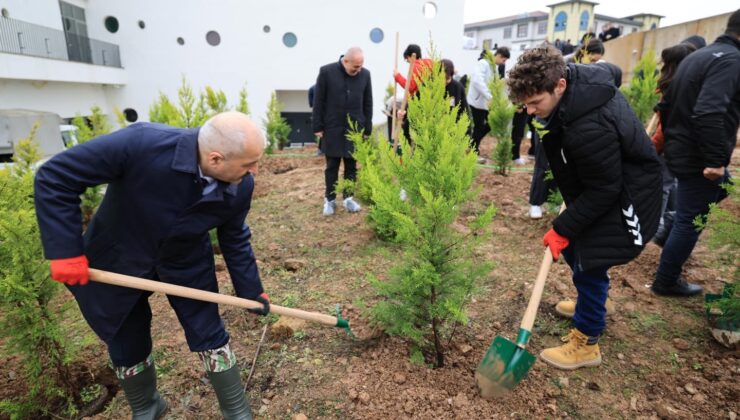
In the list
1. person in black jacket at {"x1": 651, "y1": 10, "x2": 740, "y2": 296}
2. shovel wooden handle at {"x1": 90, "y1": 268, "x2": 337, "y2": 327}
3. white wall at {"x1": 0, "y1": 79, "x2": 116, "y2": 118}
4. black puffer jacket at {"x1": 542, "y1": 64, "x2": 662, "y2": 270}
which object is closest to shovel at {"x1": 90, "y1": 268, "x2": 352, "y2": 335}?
shovel wooden handle at {"x1": 90, "y1": 268, "x2": 337, "y2": 327}

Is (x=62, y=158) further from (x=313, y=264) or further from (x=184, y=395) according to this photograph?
(x=313, y=264)

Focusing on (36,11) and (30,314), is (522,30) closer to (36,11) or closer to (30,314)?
(36,11)

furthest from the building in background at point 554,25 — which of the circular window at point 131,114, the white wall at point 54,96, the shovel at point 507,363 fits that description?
the shovel at point 507,363

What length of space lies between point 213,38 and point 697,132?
59.6ft

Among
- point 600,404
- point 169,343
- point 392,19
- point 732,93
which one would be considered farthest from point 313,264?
point 392,19

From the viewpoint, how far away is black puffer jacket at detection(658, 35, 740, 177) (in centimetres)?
282

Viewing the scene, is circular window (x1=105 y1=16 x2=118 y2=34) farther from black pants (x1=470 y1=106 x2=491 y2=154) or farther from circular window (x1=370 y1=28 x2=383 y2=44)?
black pants (x1=470 y1=106 x2=491 y2=154)

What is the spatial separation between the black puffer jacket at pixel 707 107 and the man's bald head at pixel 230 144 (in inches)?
119

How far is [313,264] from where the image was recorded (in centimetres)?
439

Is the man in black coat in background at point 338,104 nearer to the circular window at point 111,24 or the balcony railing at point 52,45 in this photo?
the balcony railing at point 52,45

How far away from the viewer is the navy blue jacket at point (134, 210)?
1809 mm

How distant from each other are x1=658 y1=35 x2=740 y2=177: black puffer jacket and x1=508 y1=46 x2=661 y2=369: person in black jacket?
0.98 meters

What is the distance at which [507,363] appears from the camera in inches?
87.4

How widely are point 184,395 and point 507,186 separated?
5401 mm
